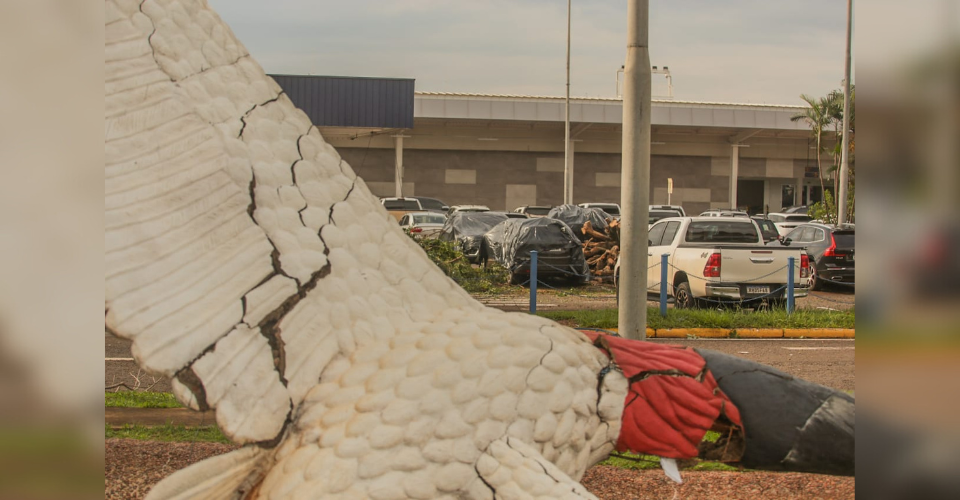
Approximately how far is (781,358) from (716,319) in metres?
1.77

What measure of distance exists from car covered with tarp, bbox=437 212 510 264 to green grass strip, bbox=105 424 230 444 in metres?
13.0

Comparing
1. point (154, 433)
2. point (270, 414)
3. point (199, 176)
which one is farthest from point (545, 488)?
point (154, 433)

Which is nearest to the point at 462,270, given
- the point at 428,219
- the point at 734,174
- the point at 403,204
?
the point at 428,219

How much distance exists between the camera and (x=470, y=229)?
19.1 metres

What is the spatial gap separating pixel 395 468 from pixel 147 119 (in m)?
0.99

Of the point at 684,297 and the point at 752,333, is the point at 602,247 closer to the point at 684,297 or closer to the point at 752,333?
the point at 684,297

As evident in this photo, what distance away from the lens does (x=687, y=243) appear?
505 inches

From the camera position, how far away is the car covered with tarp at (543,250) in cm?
1553

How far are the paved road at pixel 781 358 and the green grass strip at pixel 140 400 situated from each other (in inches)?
10.8

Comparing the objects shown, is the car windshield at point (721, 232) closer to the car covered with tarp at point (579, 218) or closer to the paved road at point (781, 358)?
the paved road at point (781, 358)

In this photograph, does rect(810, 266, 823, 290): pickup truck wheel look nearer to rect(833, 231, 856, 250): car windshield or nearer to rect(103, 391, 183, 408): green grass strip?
rect(833, 231, 856, 250): car windshield

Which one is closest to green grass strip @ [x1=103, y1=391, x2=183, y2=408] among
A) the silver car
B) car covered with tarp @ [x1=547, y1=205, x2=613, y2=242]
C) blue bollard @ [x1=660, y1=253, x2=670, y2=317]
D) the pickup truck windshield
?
blue bollard @ [x1=660, y1=253, x2=670, y2=317]

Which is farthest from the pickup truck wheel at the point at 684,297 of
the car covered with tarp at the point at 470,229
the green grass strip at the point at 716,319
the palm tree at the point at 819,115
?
the palm tree at the point at 819,115

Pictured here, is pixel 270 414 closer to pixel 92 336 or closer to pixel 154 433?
pixel 92 336
